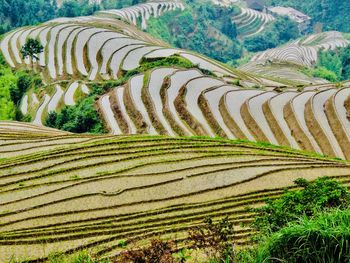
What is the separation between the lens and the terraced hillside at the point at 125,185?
Answer: 39.0 feet

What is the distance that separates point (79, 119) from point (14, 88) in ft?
45.4

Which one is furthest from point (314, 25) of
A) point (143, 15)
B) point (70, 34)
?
point (70, 34)

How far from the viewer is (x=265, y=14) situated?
115 metres

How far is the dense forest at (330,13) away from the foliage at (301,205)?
11264 centimetres

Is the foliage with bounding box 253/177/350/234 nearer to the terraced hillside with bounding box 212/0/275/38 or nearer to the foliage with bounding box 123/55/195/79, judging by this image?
Result: the foliage with bounding box 123/55/195/79

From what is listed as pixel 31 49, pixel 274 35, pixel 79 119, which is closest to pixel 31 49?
pixel 31 49

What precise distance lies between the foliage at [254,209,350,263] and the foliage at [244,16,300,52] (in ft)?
315

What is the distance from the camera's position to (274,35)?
10456 cm

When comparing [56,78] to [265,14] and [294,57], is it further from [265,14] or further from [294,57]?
[265,14]

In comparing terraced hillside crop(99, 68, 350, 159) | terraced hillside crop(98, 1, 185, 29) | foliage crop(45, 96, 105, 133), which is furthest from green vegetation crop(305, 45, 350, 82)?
foliage crop(45, 96, 105, 133)

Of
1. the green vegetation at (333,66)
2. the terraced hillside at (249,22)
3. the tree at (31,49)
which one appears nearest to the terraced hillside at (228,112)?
the tree at (31,49)

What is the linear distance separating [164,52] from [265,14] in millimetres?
80893

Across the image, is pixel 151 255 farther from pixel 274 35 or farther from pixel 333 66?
pixel 274 35

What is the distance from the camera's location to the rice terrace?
853 cm
